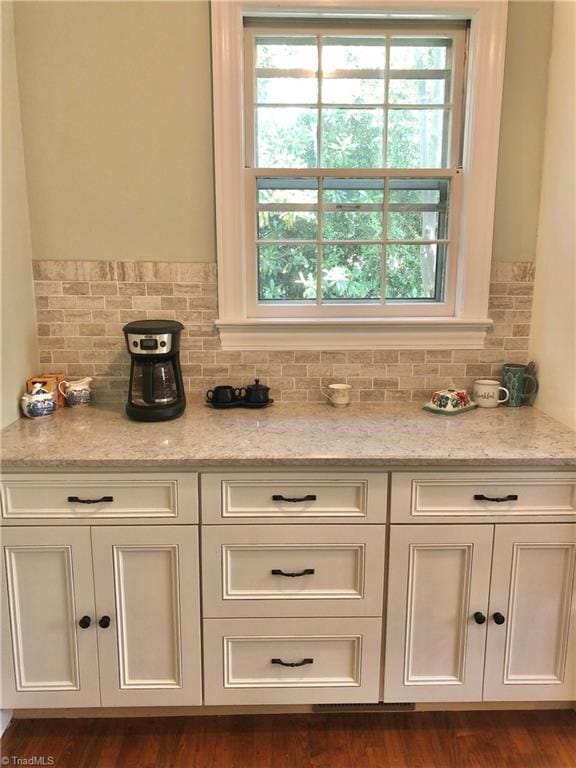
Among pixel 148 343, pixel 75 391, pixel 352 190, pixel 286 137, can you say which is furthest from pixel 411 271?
pixel 75 391

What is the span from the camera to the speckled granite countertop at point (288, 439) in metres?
1.67

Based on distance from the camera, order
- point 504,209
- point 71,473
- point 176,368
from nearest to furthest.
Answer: point 71,473 → point 176,368 → point 504,209

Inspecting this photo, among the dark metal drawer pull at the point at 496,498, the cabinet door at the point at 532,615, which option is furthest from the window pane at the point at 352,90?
the cabinet door at the point at 532,615

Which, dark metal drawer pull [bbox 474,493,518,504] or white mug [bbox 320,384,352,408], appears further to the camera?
white mug [bbox 320,384,352,408]

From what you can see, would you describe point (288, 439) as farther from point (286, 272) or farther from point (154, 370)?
point (286, 272)

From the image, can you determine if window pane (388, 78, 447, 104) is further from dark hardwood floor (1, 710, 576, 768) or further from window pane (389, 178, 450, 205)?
dark hardwood floor (1, 710, 576, 768)

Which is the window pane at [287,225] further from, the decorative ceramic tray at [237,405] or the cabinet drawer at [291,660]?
the cabinet drawer at [291,660]

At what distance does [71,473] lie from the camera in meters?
1.68

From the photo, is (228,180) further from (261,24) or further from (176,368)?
(176,368)

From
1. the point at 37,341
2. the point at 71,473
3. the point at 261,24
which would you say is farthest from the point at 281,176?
the point at 71,473

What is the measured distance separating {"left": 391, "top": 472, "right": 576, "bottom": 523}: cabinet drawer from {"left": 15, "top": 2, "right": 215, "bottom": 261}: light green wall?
121 cm

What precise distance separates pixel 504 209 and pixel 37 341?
1.95 meters

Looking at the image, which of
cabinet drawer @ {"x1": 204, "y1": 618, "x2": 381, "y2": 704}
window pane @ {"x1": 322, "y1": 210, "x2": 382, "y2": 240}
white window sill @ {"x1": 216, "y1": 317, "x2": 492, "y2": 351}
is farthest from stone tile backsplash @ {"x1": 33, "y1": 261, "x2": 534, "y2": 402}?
cabinet drawer @ {"x1": 204, "y1": 618, "x2": 381, "y2": 704}

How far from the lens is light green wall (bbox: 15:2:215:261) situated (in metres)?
2.02
